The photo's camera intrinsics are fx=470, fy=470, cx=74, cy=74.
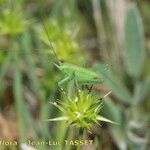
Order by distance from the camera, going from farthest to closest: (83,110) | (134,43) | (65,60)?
(134,43) → (65,60) → (83,110)

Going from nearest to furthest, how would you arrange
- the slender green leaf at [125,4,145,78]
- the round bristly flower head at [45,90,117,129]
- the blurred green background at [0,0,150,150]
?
the round bristly flower head at [45,90,117,129] < the blurred green background at [0,0,150,150] < the slender green leaf at [125,4,145,78]

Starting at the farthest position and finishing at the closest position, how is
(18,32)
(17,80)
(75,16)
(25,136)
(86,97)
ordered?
(75,16) < (18,32) < (17,80) < (25,136) < (86,97)

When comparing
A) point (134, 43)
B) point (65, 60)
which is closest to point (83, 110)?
point (65, 60)

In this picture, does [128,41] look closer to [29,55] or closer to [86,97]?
[29,55]

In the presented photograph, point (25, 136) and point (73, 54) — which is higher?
point (73, 54)

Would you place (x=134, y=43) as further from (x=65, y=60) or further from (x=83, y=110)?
(x=83, y=110)

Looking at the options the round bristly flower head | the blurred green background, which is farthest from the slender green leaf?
the round bristly flower head

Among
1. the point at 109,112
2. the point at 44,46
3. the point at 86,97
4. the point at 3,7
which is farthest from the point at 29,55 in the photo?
the point at 86,97

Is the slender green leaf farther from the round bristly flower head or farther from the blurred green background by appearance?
the round bristly flower head

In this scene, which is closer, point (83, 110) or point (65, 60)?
point (83, 110)
